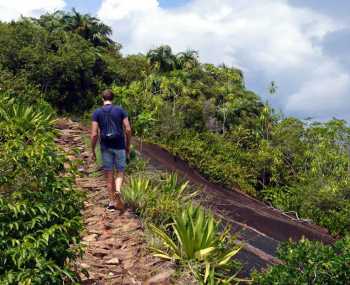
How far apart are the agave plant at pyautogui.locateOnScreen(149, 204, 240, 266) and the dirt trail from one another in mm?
257

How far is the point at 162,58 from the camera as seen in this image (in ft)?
146

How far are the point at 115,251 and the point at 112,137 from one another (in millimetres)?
1811

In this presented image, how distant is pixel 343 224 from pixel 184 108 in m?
13.0

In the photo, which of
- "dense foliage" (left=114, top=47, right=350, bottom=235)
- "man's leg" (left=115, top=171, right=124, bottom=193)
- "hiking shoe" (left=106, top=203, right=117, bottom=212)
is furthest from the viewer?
"dense foliage" (left=114, top=47, right=350, bottom=235)

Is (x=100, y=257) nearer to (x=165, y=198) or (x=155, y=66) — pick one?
(x=165, y=198)

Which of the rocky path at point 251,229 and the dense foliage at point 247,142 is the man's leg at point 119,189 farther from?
the dense foliage at point 247,142

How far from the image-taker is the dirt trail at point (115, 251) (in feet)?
22.9

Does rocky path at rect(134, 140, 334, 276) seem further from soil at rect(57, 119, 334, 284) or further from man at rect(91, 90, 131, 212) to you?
man at rect(91, 90, 131, 212)

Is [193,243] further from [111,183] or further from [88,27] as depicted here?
[88,27]

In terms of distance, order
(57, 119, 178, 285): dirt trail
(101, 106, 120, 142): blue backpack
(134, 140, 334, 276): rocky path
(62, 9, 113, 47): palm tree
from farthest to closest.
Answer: (62, 9, 113, 47): palm tree < (134, 140, 334, 276): rocky path < (101, 106, 120, 142): blue backpack < (57, 119, 178, 285): dirt trail

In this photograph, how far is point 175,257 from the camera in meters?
7.47

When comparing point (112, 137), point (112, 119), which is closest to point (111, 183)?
point (112, 137)

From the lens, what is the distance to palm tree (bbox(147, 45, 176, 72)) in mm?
44312

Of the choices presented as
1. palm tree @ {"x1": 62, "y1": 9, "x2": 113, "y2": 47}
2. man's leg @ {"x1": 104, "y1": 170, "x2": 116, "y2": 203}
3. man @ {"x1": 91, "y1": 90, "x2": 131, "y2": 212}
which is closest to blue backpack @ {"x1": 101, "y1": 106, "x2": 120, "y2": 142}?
man @ {"x1": 91, "y1": 90, "x2": 131, "y2": 212}
